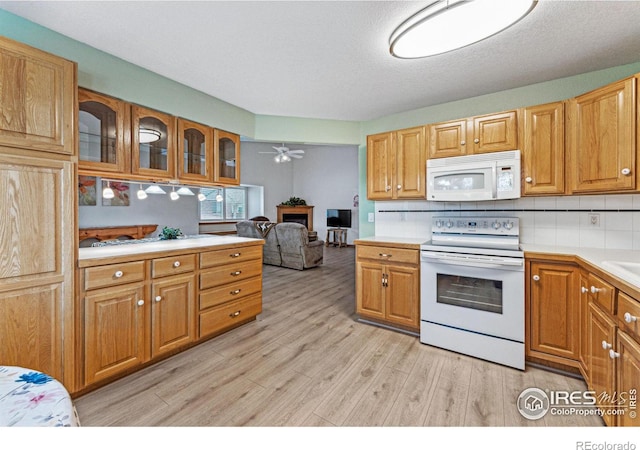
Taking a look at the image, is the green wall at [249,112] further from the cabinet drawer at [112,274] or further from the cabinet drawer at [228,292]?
the cabinet drawer at [228,292]

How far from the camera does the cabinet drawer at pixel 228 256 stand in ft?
8.39

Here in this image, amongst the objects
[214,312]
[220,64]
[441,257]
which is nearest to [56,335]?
[214,312]

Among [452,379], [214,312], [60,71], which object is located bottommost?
[452,379]

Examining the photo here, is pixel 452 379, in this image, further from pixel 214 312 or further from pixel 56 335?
pixel 56 335

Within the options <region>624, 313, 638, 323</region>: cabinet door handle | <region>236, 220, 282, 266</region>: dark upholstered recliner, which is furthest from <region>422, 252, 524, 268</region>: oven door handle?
<region>236, 220, 282, 266</region>: dark upholstered recliner

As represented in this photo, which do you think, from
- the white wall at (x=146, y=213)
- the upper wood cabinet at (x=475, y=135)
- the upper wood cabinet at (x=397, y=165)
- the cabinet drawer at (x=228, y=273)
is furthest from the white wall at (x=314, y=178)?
the upper wood cabinet at (x=475, y=135)

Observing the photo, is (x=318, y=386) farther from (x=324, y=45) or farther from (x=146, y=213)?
(x=146, y=213)

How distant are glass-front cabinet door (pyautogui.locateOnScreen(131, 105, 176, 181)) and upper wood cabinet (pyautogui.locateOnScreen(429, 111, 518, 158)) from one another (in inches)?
97.3

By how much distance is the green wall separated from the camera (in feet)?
6.61

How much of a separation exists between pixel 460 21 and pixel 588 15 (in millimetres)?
825

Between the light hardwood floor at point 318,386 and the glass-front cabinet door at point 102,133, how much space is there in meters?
1.58
